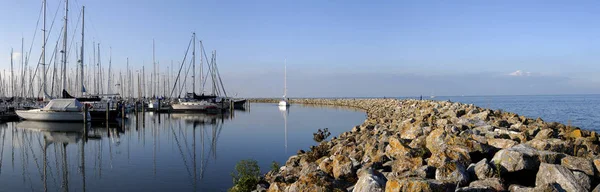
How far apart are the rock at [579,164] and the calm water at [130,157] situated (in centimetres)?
983

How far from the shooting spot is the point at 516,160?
8156 mm

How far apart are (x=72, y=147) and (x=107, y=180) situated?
11594 mm

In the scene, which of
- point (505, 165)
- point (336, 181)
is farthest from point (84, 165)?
point (505, 165)

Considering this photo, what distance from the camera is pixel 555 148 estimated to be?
9.44 metres

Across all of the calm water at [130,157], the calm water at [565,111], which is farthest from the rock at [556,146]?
the calm water at [565,111]

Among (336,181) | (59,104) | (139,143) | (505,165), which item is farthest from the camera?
(59,104)

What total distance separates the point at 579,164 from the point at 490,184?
6.90ft

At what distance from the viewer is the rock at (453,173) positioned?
24.7ft

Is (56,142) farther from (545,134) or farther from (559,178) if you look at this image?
(559,178)

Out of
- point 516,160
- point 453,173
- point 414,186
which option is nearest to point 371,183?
point 414,186

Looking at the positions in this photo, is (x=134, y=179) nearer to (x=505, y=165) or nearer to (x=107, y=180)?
(x=107, y=180)

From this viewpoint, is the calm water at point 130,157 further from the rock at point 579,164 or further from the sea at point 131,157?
the rock at point 579,164

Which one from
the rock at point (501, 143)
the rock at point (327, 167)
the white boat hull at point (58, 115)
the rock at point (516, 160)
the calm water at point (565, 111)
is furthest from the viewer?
the white boat hull at point (58, 115)

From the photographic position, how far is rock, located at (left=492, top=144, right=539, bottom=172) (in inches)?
318
